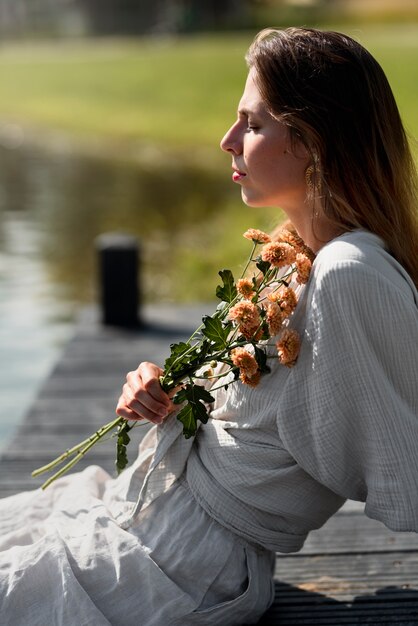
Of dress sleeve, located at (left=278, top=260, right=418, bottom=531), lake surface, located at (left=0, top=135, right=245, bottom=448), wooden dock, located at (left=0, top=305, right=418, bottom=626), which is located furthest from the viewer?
lake surface, located at (left=0, top=135, right=245, bottom=448)

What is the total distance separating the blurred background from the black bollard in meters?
Result: 0.59

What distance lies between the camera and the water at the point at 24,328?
5484 mm

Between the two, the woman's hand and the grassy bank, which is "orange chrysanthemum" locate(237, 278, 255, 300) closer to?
the woman's hand

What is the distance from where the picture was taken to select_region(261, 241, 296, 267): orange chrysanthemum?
2.13 meters

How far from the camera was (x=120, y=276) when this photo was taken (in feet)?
17.9

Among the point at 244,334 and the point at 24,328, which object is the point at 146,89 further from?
the point at 244,334

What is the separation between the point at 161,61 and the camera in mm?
25578

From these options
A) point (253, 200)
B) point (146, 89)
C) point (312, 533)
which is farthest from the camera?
point (146, 89)

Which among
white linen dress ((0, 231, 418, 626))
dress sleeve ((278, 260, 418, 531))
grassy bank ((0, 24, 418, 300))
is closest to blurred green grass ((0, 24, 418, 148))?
grassy bank ((0, 24, 418, 300))

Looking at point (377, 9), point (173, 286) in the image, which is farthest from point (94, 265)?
point (377, 9)

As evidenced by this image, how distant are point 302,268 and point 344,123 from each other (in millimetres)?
277

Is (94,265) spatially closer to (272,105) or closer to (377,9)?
(272,105)

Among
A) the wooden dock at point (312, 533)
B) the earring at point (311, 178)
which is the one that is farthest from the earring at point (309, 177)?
the wooden dock at point (312, 533)

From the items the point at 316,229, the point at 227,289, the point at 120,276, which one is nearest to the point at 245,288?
the point at 227,289
